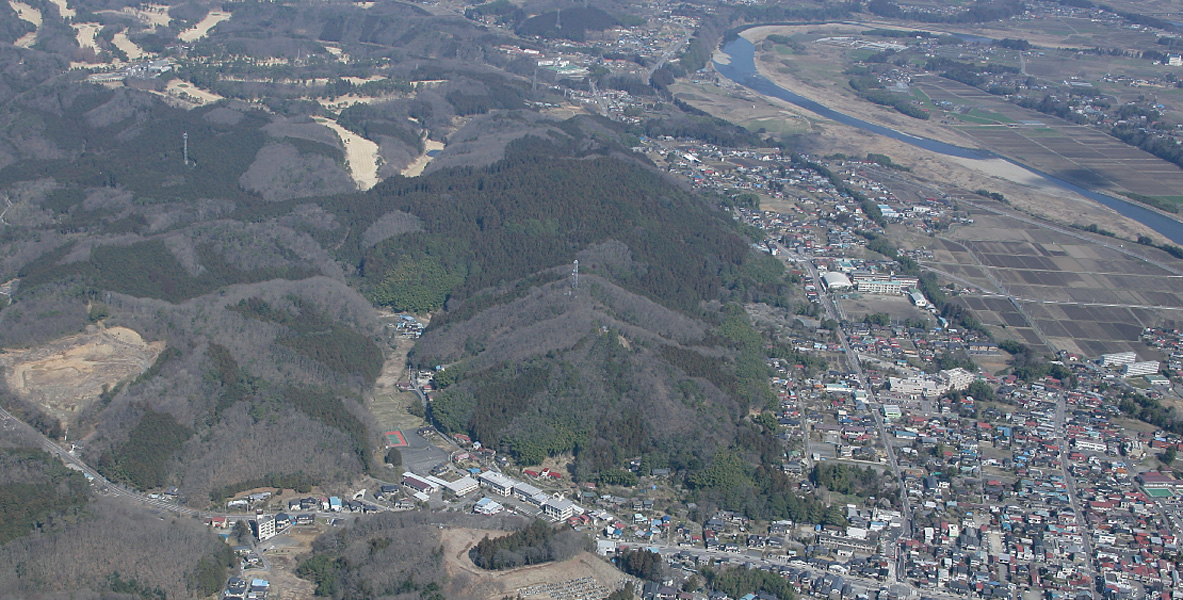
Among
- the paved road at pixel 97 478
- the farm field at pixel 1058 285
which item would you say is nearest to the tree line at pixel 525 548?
the paved road at pixel 97 478

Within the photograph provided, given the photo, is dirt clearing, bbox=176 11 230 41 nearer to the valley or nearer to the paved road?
the valley

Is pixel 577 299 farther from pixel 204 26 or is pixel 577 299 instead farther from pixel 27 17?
pixel 204 26

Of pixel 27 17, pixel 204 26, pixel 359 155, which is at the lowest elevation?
pixel 204 26

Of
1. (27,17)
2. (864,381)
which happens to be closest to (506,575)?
(864,381)

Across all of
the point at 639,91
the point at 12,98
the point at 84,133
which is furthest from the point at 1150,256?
the point at 12,98

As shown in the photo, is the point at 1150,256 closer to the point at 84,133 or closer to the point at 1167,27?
the point at 84,133

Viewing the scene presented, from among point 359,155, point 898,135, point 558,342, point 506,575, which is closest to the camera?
point 506,575

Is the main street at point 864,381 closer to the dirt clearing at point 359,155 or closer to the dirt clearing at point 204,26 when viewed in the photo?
the dirt clearing at point 359,155
